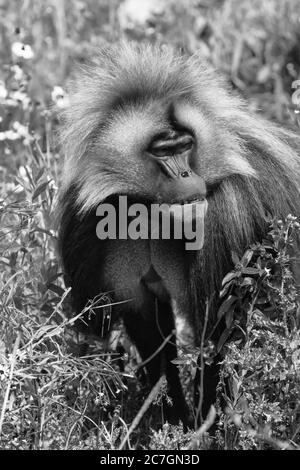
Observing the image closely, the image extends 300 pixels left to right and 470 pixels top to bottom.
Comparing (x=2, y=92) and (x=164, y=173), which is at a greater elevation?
(x=2, y=92)

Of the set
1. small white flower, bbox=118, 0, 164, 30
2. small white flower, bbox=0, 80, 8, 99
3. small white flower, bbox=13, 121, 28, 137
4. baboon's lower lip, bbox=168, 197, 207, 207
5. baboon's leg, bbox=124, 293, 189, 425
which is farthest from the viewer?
small white flower, bbox=118, 0, 164, 30

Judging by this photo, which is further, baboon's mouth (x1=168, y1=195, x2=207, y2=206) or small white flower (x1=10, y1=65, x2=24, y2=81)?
small white flower (x1=10, y1=65, x2=24, y2=81)

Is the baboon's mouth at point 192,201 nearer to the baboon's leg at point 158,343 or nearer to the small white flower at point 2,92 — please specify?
the baboon's leg at point 158,343

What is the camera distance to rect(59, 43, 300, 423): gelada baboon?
4.49 m

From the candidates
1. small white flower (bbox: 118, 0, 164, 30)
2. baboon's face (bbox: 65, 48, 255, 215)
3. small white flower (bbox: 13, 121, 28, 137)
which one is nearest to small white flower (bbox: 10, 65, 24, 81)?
small white flower (bbox: 13, 121, 28, 137)

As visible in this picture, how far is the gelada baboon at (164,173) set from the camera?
4.49m

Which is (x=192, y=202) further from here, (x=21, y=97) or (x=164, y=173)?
(x=21, y=97)

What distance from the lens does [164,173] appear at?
4.46 m

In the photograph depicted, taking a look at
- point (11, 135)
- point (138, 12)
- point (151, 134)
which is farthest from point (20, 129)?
point (138, 12)

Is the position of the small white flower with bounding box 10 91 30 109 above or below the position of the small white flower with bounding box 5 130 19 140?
above

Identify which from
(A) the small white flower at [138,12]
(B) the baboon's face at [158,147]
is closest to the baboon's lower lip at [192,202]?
(B) the baboon's face at [158,147]

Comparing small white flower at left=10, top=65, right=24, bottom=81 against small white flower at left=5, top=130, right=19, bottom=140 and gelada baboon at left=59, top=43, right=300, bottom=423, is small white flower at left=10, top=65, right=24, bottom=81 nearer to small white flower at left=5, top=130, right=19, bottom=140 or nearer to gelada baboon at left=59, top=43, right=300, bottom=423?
small white flower at left=5, top=130, right=19, bottom=140

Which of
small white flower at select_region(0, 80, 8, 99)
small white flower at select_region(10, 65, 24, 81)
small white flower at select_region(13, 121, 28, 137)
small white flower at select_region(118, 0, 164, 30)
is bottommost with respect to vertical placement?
small white flower at select_region(13, 121, 28, 137)
